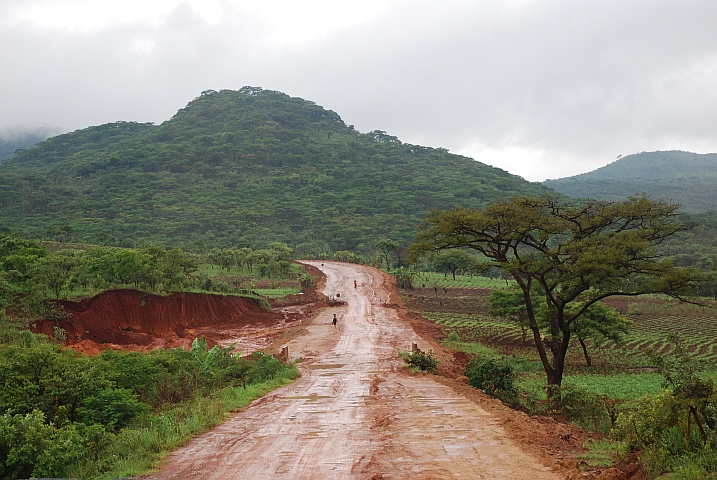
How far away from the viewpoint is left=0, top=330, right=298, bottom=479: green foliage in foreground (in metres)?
7.23

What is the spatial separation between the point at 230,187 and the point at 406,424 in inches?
4699

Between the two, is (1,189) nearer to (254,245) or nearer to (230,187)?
(230,187)

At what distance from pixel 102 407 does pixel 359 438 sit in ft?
18.0

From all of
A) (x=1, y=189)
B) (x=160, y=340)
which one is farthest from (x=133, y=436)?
(x=1, y=189)

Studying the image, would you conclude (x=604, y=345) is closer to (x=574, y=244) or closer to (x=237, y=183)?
(x=574, y=244)

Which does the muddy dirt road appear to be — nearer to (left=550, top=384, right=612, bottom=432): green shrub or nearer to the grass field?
(left=550, top=384, right=612, bottom=432): green shrub

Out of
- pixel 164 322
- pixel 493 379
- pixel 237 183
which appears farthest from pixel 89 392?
pixel 237 183

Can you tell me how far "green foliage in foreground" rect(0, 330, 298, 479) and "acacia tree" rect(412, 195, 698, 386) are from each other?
28.3ft

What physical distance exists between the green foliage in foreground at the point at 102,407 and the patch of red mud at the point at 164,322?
6.39m

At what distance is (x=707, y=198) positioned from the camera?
7849 inches

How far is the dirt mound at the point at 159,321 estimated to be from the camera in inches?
896

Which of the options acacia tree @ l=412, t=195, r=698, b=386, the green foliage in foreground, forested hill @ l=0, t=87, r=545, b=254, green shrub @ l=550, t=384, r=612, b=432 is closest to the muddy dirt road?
the green foliage in foreground

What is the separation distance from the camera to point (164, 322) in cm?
2925

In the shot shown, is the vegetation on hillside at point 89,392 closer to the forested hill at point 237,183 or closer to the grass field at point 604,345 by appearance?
the grass field at point 604,345
